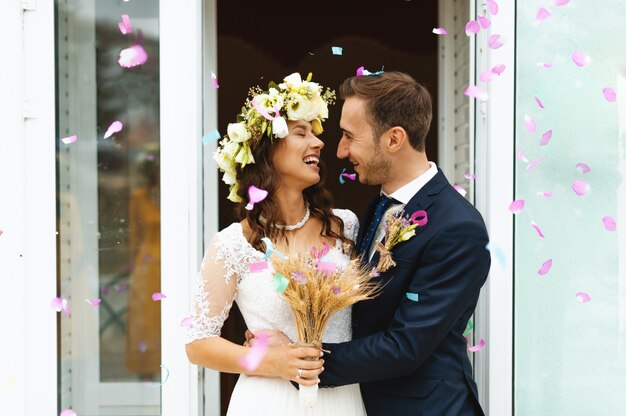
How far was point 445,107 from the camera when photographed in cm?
371

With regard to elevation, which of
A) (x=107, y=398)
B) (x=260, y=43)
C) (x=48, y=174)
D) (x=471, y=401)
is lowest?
(x=107, y=398)

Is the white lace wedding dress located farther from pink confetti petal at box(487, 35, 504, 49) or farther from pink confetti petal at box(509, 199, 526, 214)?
pink confetti petal at box(487, 35, 504, 49)

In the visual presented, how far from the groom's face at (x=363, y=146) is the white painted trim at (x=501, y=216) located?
23.3 inches

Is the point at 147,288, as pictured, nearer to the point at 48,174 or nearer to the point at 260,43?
the point at 48,174

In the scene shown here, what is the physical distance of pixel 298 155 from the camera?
7.21 feet

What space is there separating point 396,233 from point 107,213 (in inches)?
54.6

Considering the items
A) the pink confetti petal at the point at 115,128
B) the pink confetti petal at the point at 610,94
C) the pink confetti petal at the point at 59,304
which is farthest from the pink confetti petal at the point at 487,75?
Answer: the pink confetti petal at the point at 59,304

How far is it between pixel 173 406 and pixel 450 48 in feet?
8.03

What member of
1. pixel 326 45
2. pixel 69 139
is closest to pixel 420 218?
pixel 69 139

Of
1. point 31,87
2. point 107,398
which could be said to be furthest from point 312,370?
point 31,87

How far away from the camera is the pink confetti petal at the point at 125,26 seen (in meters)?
2.65

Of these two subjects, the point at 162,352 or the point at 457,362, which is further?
the point at 162,352

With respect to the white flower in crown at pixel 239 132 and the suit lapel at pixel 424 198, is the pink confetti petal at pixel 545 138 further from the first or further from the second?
the white flower in crown at pixel 239 132

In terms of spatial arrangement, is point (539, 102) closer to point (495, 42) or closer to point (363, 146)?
point (495, 42)
